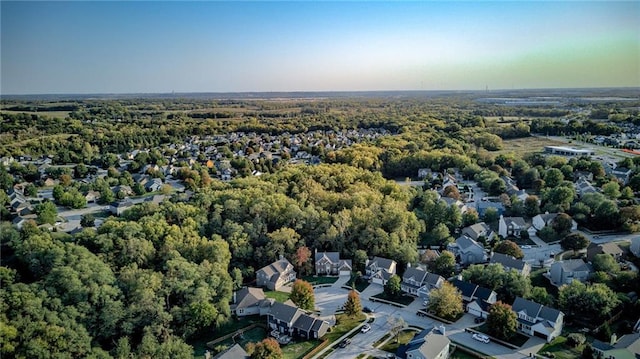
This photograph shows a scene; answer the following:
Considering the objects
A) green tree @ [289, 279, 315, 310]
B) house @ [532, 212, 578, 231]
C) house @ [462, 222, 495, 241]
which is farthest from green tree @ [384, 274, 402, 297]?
house @ [532, 212, 578, 231]

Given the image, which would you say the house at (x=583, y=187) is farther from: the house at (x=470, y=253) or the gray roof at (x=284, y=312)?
the gray roof at (x=284, y=312)

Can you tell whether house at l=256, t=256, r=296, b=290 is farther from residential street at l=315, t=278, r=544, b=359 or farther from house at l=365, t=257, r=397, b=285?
house at l=365, t=257, r=397, b=285

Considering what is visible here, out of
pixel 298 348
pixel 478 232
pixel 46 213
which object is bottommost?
pixel 298 348

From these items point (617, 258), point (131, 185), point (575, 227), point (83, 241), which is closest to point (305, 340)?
point (83, 241)

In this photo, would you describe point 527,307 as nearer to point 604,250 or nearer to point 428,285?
point 428,285

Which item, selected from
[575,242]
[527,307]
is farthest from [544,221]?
[527,307]

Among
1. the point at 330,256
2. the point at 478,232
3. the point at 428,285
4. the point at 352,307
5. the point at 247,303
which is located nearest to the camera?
the point at 352,307
